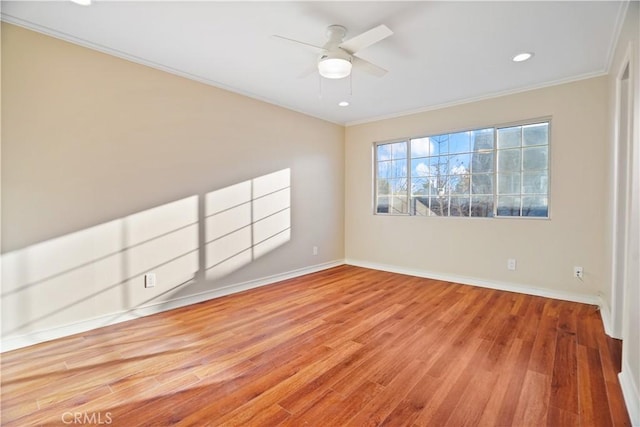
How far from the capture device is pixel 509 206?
3832 millimetres

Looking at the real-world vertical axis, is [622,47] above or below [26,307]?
above

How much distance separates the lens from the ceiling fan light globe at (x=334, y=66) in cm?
238

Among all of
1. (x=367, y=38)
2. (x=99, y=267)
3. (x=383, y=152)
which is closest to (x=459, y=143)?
(x=383, y=152)

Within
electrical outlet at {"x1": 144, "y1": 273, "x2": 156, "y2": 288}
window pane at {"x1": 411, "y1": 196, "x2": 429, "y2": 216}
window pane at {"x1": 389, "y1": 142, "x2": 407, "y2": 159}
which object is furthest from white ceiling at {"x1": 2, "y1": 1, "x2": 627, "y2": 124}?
electrical outlet at {"x1": 144, "y1": 273, "x2": 156, "y2": 288}

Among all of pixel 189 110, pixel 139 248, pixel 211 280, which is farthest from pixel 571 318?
pixel 189 110

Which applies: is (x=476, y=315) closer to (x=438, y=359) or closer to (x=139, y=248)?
(x=438, y=359)

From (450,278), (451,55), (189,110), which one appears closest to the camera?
(451,55)

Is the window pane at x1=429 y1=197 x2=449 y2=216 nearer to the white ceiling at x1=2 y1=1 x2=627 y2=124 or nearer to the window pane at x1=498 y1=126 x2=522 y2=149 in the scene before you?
the window pane at x1=498 y1=126 x2=522 y2=149

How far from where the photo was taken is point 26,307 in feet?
7.65

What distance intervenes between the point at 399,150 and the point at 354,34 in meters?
2.64

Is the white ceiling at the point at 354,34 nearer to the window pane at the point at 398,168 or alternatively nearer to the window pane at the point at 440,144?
the window pane at the point at 440,144

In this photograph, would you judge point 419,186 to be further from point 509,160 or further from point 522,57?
point 522,57

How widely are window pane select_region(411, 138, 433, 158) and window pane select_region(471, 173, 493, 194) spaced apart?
0.78 m

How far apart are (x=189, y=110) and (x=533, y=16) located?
331cm
